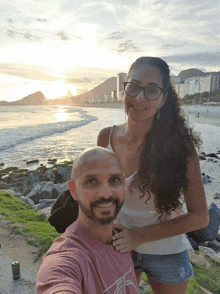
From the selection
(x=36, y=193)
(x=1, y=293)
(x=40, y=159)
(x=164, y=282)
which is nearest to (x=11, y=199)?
(x=36, y=193)

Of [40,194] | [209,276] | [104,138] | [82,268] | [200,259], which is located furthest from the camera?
[40,194]

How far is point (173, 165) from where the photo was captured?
5.49 feet

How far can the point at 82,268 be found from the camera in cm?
116

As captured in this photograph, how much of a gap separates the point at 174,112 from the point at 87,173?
1.10m

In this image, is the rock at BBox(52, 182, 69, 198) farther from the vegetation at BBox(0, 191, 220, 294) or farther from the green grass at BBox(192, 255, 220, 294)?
the green grass at BBox(192, 255, 220, 294)

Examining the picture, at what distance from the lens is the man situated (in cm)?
115

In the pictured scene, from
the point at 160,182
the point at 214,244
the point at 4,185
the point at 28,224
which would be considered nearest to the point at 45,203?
the point at 28,224

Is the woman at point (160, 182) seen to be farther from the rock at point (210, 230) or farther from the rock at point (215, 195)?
the rock at point (215, 195)

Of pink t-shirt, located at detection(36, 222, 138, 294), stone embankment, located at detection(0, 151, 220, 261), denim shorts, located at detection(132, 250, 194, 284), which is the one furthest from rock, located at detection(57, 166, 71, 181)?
pink t-shirt, located at detection(36, 222, 138, 294)

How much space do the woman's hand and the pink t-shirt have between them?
0.14 ft

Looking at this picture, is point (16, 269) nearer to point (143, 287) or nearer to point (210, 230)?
point (143, 287)

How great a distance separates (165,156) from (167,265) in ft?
3.08

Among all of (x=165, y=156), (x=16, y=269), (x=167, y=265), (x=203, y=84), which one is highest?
(x=203, y=84)

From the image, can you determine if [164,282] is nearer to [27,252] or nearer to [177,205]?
[177,205]
